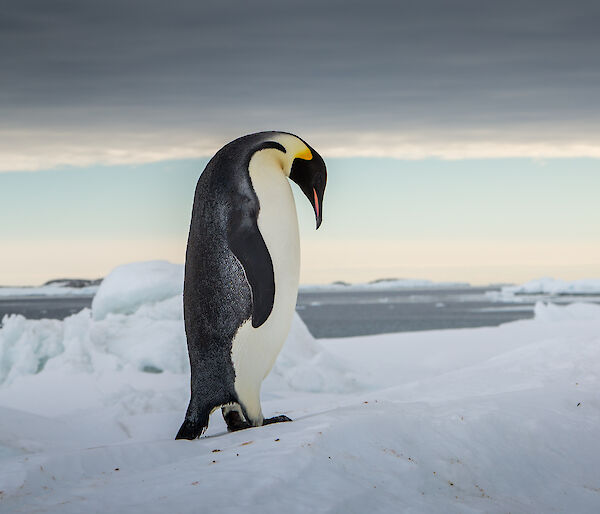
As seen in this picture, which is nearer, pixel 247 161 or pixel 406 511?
pixel 406 511

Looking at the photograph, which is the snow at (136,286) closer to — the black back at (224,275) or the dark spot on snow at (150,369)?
the dark spot on snow at (150,369)

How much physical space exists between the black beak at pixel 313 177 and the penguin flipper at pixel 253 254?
68 cm

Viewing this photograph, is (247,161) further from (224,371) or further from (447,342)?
(447,342)

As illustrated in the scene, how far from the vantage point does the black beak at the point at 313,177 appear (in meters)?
4.52

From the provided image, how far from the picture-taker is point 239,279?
13.0 feet

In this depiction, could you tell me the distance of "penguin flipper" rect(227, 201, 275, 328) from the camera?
3930 mm

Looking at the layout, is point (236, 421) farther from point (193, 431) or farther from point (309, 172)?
point (309, 172)

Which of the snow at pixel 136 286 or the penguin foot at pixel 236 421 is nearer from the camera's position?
the penguin foot at pixel 236 421

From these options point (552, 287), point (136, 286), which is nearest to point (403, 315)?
point (552, 287)

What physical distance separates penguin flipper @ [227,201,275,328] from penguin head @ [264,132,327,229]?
560 millimetres

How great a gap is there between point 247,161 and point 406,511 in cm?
218

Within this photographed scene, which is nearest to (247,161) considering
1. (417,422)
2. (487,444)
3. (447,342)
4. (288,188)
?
(288,188)

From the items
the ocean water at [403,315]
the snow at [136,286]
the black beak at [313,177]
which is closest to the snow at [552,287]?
the ocean water at [403,315]

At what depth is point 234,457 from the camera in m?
2.94
